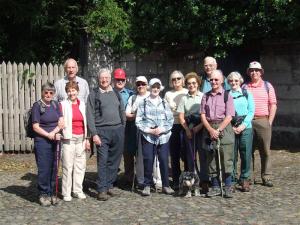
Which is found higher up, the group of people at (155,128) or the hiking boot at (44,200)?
the group of people at (155,128)

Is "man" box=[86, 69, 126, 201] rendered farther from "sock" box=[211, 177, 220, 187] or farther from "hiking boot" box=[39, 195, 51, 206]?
"sock" box=[211, 177, 220, 187]

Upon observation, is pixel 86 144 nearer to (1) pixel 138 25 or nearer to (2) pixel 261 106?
(2) pixel 261 106

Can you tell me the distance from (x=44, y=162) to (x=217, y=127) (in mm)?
2365

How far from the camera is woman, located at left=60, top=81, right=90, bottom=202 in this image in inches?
288

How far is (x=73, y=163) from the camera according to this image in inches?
295

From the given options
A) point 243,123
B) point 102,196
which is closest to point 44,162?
point 102,196

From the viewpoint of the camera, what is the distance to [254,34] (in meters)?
11.0

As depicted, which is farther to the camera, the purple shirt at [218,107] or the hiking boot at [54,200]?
the purple shirt at [218,107]

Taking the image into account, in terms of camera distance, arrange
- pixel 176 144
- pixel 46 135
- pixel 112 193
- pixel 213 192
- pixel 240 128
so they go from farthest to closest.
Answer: pixel 176 144 → pixel 112 193 → pixel 240 128 → pixel 213 192 → pixel 46 135

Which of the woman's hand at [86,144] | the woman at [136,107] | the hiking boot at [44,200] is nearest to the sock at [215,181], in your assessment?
the woman at [136,107]

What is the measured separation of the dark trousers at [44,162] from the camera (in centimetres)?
723

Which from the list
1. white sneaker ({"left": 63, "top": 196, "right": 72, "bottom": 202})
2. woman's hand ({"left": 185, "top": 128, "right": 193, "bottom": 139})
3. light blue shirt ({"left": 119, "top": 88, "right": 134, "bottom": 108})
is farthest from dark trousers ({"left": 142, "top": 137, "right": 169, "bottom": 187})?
white sneaker ({"left": 63, "top": 196, "right": 72, "bottom": 202})

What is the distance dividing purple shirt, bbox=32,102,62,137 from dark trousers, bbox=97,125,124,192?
657 millimetres

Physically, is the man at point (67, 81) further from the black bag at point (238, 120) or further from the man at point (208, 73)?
the black bag at point (238, 120)
